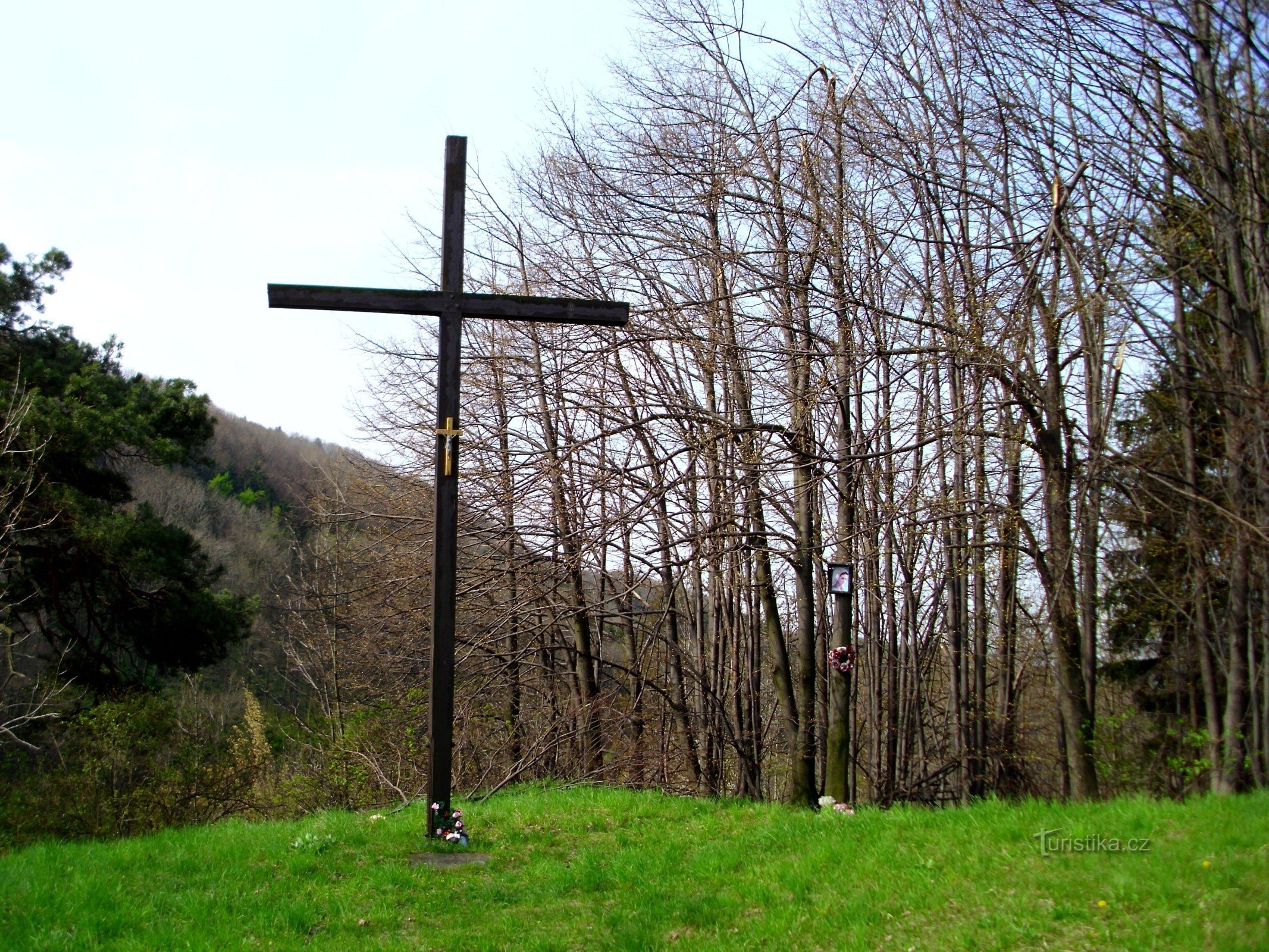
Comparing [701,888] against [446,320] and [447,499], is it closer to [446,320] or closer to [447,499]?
[447,499]

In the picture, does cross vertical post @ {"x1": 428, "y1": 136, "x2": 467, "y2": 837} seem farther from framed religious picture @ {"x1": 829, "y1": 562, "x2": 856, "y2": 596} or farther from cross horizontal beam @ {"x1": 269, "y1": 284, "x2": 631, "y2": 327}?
framed religious picture @ {"x1": 829, "y1": 562, "x2": 856, "y2": 596}

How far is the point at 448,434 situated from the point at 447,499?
Answer: 1.61 feet

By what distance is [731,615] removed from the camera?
14781 mm

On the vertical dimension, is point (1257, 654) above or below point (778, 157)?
below

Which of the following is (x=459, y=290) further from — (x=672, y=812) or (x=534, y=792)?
(x=534, y=792)

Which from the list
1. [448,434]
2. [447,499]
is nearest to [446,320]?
[448,434]

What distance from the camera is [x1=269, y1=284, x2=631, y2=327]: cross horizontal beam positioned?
723 centimetres

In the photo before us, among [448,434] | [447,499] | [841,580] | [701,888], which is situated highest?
[448,434]

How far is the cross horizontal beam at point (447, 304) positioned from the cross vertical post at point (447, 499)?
0.11 metres

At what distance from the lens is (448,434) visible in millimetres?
7258

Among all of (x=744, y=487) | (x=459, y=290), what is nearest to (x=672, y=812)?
(x=744, y=487)

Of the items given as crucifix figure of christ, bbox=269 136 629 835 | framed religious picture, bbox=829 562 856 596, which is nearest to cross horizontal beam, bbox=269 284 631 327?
crucifix figure of christ, bbox=269 136 629 835

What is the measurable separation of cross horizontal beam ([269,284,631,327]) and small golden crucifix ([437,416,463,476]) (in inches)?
33.9

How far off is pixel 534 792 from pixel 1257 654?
7151 millimetres
